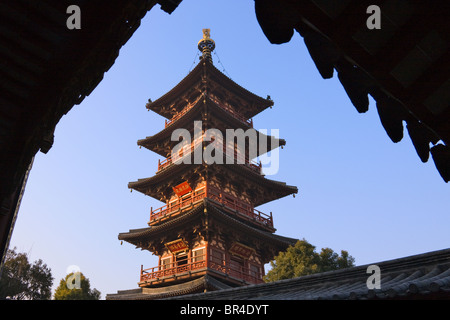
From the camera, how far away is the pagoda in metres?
Result: 17.5

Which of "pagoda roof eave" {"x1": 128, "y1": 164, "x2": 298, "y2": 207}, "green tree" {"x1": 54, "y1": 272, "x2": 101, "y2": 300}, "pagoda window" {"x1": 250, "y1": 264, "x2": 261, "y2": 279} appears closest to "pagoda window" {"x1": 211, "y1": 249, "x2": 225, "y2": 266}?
"pagoda window" {"x1": 250, "y1": 264, "x2": 261, "y2": 279}

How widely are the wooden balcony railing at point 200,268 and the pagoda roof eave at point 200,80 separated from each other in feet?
36.8

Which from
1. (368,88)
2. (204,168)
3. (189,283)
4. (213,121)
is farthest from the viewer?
(213,121)

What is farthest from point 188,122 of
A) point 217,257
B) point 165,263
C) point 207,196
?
point 217,257

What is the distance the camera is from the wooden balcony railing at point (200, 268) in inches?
666

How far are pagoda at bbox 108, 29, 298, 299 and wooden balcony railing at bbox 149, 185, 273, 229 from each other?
0.06m

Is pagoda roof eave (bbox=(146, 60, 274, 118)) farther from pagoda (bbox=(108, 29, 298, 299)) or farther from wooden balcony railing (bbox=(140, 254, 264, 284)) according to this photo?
wooden balcony railing (bbox=(140, 254, 264, 284))

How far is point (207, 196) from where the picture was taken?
61.8 feet

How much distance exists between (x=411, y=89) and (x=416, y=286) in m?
4.60

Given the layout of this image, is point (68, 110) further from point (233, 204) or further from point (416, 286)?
point (233, 204)

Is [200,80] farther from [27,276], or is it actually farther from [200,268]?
[27,276]

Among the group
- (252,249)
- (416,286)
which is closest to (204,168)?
(252,249)

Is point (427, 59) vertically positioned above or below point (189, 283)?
below

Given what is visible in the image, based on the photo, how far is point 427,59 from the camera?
5.21 ft
